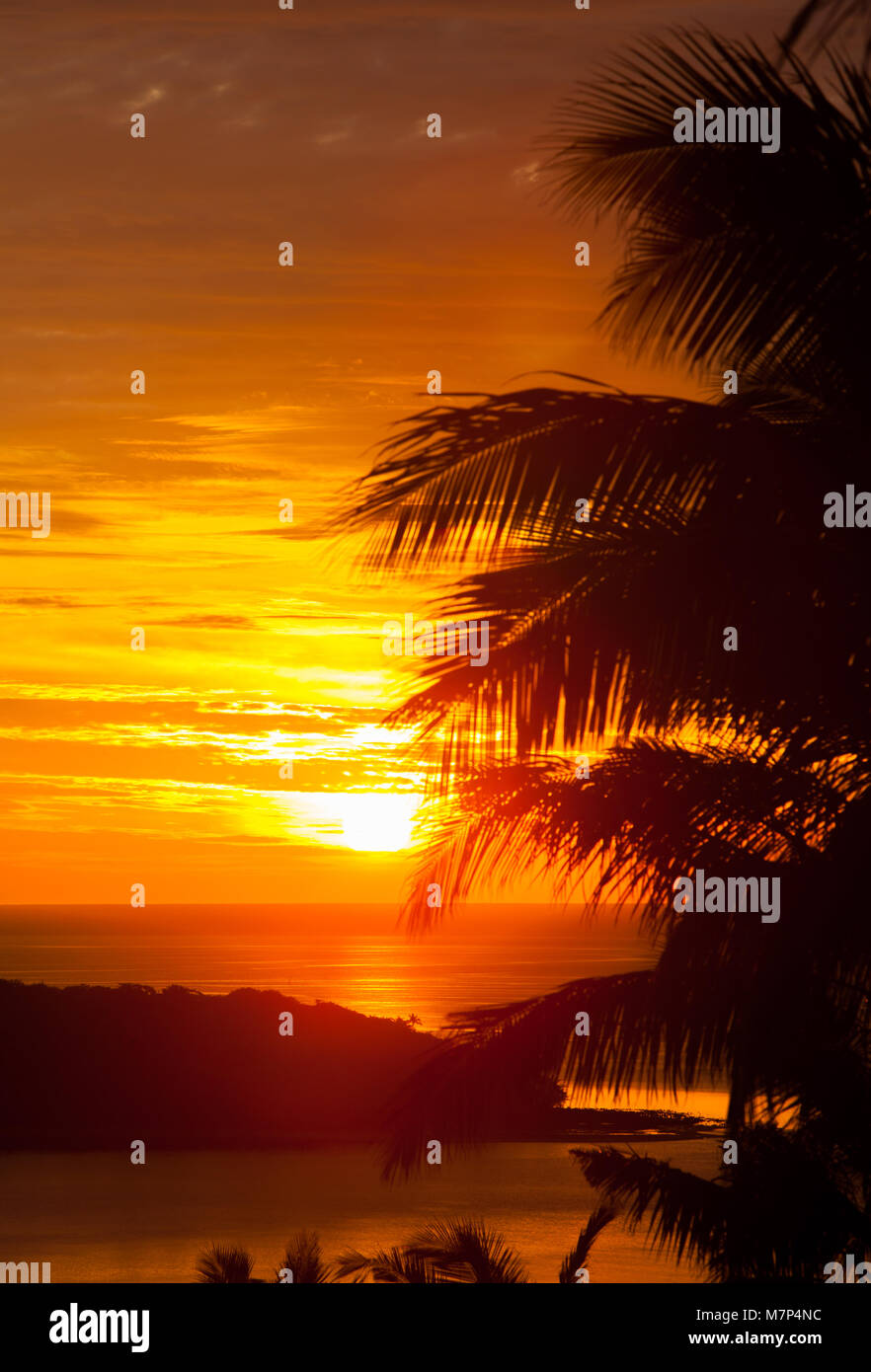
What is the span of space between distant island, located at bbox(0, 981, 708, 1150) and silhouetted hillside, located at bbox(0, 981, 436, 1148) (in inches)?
2.8

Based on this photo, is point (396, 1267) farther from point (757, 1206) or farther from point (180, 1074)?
point (180, 1074)

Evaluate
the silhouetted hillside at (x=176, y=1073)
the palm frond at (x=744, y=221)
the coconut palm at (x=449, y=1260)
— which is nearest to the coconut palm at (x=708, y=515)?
the palm frond at (x=744, y=221)

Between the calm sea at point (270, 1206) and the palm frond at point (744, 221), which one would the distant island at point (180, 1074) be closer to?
the calm sea at point (270, 1206)

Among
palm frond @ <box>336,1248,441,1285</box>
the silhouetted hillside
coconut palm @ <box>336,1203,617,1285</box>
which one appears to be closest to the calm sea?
the silhouetted hillside

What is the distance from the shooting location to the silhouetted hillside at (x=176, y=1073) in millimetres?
67312

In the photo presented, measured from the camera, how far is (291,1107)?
71.1 metres

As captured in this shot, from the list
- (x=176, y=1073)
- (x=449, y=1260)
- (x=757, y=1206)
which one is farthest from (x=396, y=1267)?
(x=176, y=1073)

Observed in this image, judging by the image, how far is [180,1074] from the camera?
70688 millimetres

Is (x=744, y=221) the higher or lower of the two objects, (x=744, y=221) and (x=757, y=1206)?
the higher

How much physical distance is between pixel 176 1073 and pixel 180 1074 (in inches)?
12.3

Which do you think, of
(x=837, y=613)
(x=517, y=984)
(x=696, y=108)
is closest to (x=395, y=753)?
(x=837, y=613)

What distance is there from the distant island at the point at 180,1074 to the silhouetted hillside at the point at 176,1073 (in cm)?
7
